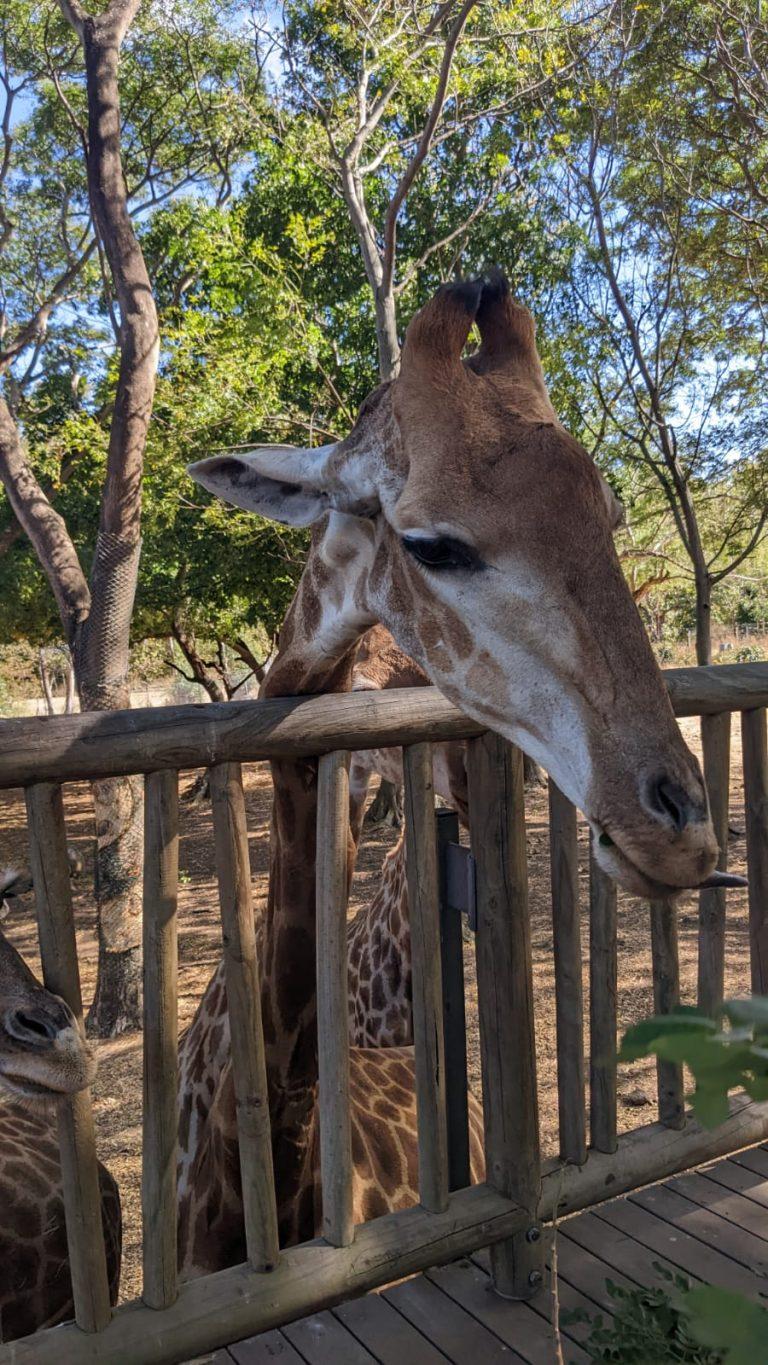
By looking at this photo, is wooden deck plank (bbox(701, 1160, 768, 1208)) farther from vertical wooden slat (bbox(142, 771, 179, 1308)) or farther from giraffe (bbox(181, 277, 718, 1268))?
vertical wooden slat (bbox(142, 771, 179, 1308))

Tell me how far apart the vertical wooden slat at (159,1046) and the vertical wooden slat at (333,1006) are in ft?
1.08

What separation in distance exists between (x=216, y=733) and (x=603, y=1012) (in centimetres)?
127

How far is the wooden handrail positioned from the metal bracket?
0.93 feet

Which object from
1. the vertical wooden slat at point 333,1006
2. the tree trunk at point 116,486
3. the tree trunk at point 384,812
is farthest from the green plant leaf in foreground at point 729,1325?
the tree trunk at point 384,812

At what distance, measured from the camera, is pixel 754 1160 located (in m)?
2.68

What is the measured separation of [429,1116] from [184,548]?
1174 centimetres

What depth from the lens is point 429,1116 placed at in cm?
213

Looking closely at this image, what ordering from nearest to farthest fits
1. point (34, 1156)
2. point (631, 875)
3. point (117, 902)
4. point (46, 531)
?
point (631, 875)
point (34, 1156)
point (117, 902)
point (46, 531)

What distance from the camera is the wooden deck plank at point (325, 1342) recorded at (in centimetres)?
195

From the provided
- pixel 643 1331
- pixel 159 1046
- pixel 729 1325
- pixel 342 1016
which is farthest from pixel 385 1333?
pixel 729 1325

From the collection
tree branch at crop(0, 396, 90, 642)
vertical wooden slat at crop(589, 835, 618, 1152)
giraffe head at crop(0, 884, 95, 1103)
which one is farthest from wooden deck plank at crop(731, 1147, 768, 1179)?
tree branch at crop(0, 396, 90, 642)

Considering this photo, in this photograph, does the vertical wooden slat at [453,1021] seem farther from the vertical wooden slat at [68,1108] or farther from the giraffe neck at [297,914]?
the vertical wooden slat at [68,1108]

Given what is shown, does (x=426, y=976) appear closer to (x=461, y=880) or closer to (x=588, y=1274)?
(x=461, y=880)

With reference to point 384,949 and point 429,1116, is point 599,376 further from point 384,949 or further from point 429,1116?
point 429,1116
